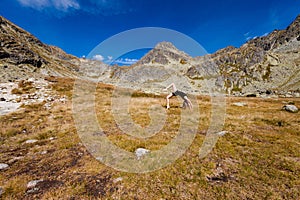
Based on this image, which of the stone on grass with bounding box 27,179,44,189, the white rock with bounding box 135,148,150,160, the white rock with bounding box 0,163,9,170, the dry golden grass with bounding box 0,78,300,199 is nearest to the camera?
the dry golden grass with bounding box 0,78,300,199

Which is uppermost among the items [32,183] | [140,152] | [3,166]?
[140,152]

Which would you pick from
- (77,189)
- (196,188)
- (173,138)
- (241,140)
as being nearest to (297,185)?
(196,188)

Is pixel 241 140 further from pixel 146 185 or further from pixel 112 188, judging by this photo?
pixel 112 188

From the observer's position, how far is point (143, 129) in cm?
1272

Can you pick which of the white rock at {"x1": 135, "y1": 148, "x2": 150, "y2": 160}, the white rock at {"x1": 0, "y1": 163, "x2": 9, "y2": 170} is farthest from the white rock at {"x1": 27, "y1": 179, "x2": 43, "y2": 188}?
the white rock at {"x1": 135, "y1": 148, "x2": 150, "y2": 160}

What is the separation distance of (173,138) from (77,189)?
6647 millimetres

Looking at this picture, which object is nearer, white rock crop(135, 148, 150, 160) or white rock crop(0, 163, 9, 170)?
white rock crop(0, 163, 9, 170)

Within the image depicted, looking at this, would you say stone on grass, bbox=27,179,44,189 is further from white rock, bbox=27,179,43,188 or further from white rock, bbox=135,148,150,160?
white rock, bbox=135,148,150,160

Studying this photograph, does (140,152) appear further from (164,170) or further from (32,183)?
(32,183)

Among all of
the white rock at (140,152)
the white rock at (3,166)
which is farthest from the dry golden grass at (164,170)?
the white rock at (140,152)

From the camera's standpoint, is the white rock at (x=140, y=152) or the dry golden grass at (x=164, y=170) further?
the white rock at (x=140, y=152)

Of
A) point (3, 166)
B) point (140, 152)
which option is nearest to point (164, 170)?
point (140, 152)

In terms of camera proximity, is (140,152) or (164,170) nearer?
(164,170)

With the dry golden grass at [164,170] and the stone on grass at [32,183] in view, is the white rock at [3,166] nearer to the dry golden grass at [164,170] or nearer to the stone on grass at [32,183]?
the dry golden grass at [164,170]
